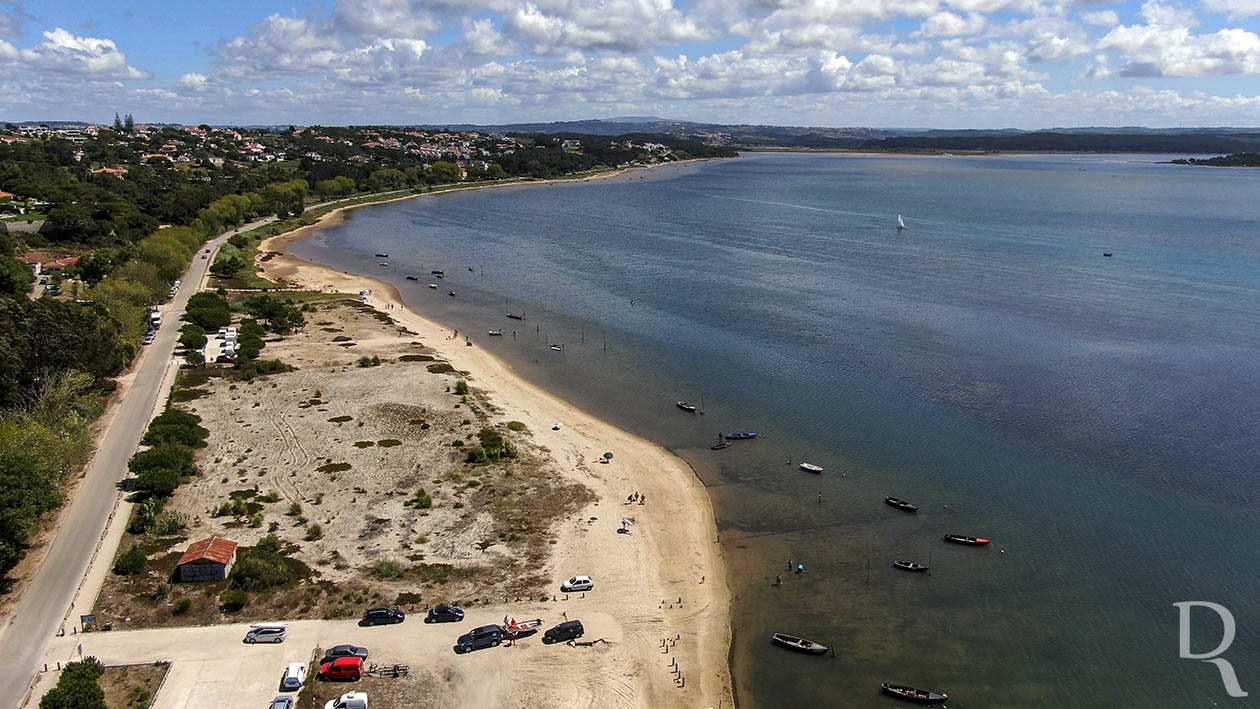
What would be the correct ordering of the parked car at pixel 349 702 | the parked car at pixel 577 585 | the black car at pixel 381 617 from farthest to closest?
the parked car at pixel 577 585, the black car at pixel 381 617, the parked car at pixel 349 702

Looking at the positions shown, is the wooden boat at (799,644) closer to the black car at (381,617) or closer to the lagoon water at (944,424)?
the lagoon water at (944,424)

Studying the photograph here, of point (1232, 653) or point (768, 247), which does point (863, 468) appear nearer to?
point (1232, 653)

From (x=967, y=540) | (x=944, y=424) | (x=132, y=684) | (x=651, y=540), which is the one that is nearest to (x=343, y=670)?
(x=132, y=684)

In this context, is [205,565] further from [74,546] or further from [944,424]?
[944,424]

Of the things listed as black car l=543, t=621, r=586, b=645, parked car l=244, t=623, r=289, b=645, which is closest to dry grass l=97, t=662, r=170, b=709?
parked car l=244, t=623, r=289, b=645

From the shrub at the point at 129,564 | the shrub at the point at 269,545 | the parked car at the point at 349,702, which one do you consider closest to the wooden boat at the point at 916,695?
the parked car at the point at 349,702

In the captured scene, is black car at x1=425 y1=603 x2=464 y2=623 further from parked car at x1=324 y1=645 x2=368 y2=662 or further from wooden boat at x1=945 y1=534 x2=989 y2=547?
wooden boat at x1=945 y1=534 x2=989 y2=547

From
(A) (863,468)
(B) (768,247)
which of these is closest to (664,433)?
(A) (863,468)
